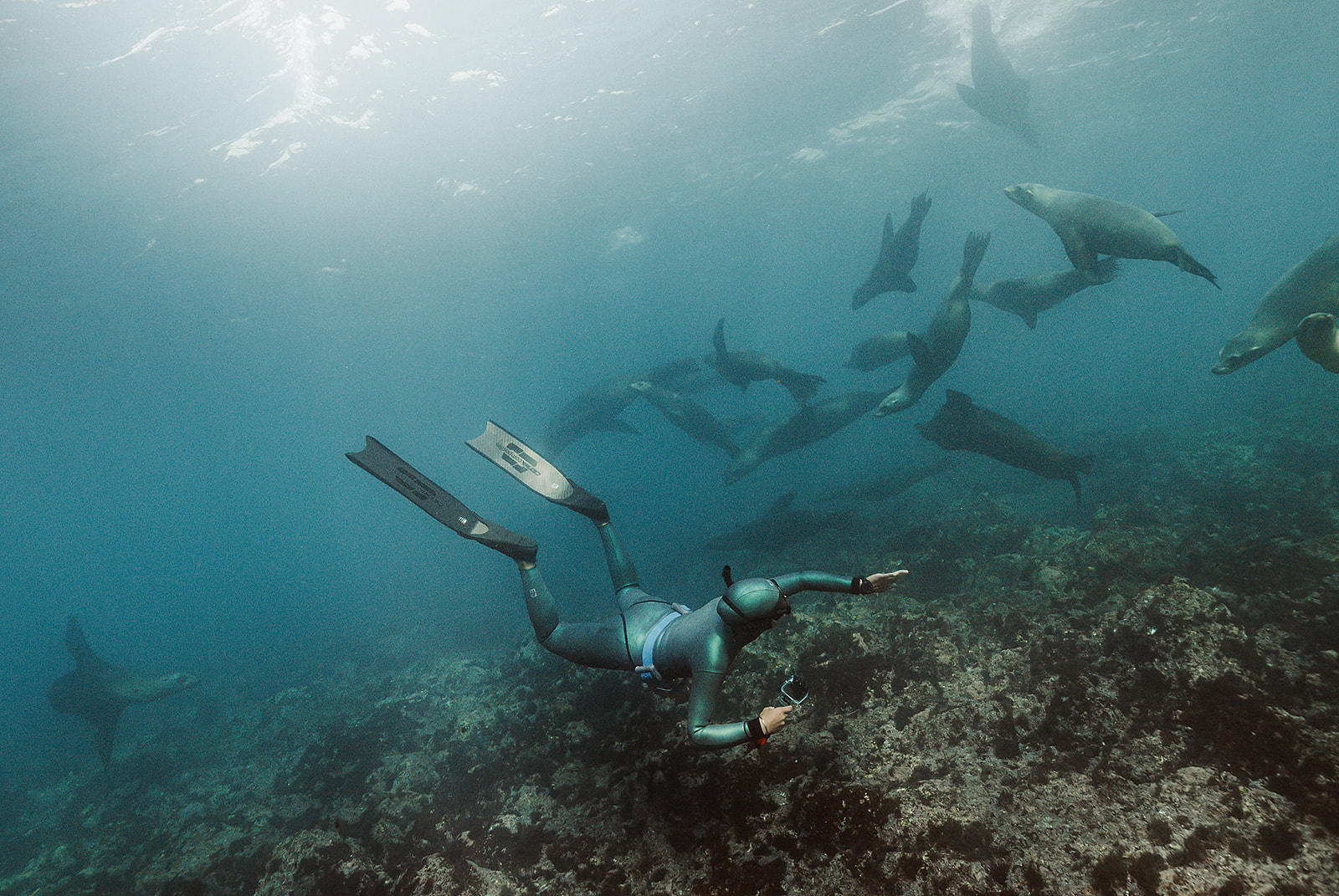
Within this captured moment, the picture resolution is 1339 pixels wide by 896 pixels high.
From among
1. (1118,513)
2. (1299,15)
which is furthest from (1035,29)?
(1118,513)

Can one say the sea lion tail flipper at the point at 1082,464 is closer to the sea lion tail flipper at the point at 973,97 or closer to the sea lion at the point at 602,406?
the sea lion at the point at 602,406

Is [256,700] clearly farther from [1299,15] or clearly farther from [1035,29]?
[1299,15]

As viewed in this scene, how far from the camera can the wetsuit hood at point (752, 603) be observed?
2.90 metres

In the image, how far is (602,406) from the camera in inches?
665

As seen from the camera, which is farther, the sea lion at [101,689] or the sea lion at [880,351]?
the sea lion at [880,351]

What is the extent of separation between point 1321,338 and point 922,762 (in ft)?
14.7

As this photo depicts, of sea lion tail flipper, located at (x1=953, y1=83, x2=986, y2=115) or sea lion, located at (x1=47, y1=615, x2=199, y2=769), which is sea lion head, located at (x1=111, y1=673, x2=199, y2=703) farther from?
sea lion tail flipper, located at (x1=953, y1=83, x2=986, y2=115)

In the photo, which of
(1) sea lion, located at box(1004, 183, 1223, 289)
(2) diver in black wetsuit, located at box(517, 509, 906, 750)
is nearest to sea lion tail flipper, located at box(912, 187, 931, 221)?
(1) sea lion, located at box(1004, 183, 1223, 289)

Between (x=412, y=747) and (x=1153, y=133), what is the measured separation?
2303 inches

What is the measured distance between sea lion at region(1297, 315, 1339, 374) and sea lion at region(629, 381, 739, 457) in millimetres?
10284

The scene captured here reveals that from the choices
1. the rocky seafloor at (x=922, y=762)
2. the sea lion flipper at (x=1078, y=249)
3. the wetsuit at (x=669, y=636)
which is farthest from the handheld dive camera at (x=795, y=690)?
the sea lion flipper at (x=1078, y=249)

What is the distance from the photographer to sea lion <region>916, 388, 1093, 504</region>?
7008 mm

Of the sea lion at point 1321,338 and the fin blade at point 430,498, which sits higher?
the fin blade at point 430,498

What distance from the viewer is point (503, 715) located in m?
4.81
